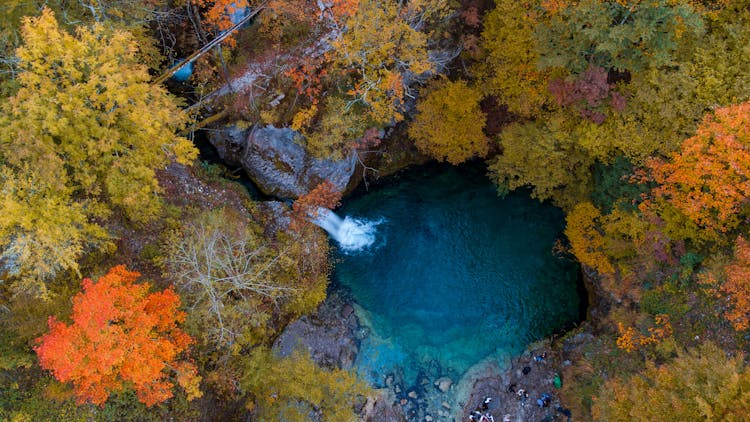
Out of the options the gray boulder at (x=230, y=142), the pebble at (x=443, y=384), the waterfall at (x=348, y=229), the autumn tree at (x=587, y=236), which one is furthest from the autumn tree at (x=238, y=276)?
the autumn tree at (x=587, y=236)

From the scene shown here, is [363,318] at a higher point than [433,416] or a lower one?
higher

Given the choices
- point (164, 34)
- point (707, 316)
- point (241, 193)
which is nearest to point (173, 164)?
point (241, 193)

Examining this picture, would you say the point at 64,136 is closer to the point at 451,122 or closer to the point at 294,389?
the point at 294,389

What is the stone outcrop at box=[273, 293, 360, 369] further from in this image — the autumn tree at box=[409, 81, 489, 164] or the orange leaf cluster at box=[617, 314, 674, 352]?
the orange leaf cluster at box=[617, 314, 674, 352]

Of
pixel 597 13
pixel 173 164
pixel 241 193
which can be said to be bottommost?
pixel 241 193

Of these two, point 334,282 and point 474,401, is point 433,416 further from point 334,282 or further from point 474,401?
point 334,282

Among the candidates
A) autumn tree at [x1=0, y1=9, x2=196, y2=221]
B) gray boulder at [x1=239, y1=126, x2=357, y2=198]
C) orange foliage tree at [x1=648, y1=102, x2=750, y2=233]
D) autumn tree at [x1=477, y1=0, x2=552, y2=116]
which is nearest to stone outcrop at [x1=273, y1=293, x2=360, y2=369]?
gray boulder at [x1=239, y1=126, x2=357, y2=198]
